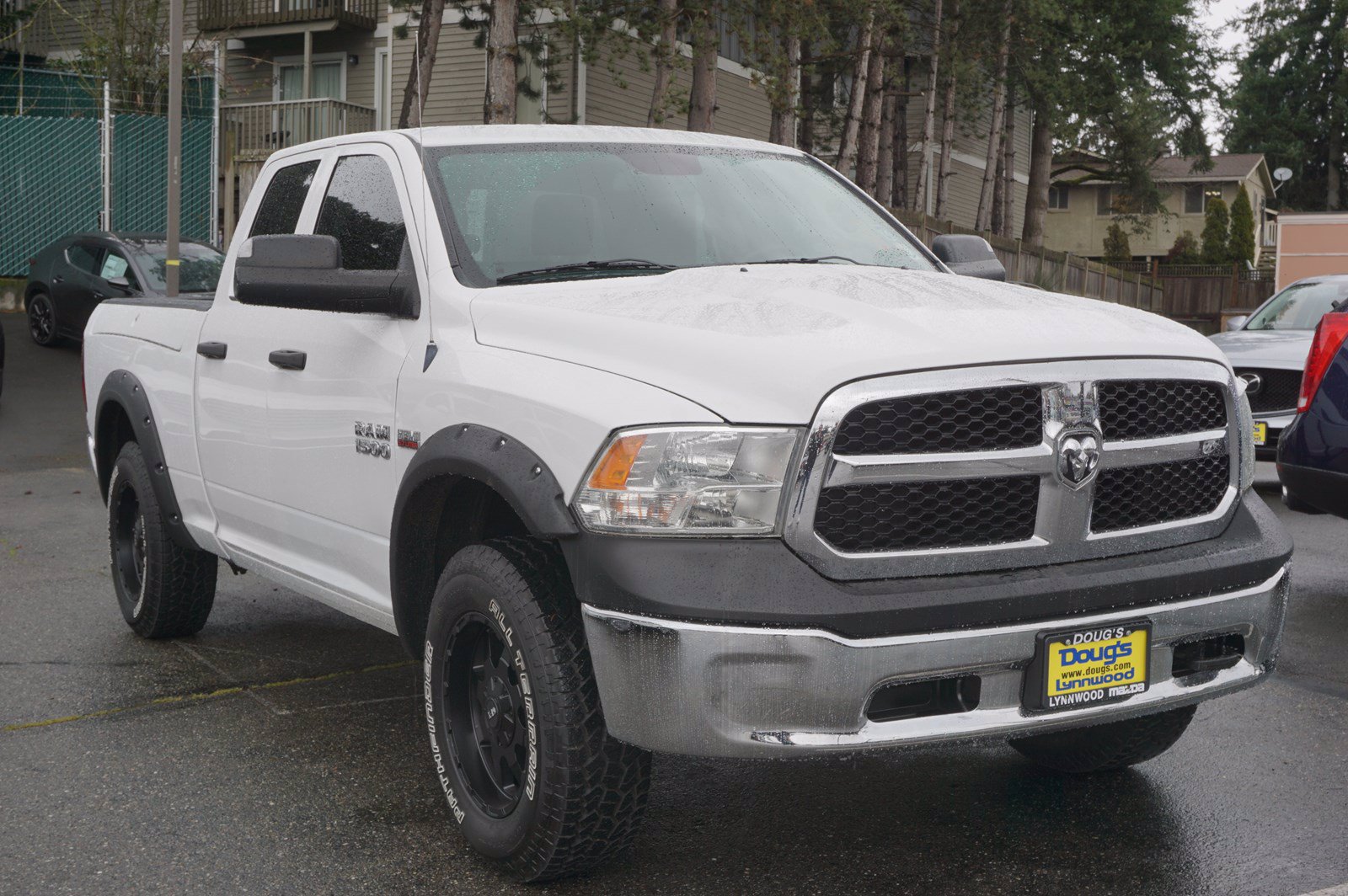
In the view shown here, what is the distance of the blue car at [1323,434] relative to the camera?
6.80 metres

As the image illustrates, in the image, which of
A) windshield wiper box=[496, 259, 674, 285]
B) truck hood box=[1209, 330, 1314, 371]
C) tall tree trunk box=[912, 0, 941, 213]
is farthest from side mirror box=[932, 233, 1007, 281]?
tall tree trunk box=[912, 0, 941, 213]

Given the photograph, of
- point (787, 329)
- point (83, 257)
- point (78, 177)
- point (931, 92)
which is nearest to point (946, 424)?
point (787, 329)

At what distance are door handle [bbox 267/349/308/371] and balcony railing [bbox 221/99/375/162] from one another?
24.4 metres

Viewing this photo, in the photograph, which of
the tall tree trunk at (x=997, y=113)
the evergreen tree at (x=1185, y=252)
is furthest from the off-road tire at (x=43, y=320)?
the evergreen tree at (x=1185, y=252)

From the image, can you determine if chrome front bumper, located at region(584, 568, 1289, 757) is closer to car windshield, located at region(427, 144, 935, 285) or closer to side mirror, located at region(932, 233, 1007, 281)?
car windshield, located at region(427, 144, 935, 285)

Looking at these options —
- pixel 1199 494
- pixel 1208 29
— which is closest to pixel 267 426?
pixel 1199 494

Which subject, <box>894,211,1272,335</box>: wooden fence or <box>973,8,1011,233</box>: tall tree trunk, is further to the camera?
<box>894,211,1272,335</box>: wooden fence

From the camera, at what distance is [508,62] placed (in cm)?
1569

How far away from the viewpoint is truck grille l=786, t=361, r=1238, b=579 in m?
3.28

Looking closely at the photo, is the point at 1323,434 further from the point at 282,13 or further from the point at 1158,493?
the point at 282,13

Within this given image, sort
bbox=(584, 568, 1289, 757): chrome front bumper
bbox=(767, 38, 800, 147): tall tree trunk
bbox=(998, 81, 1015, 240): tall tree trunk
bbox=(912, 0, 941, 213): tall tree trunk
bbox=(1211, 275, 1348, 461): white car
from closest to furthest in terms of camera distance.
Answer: bbox=(584, 568, 1289, 757): chrome front bumper → bbox=(1211, 275, 1348, 461): white car → bbox=(767, 38, 800, 147): tall tree trunk → bbox=(912, 0, 941, 213): tall tree trunk → bbox=(998, 81, 1015, 240): tall tree trunk

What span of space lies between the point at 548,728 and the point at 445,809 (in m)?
1.02

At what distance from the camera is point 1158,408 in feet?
12.1

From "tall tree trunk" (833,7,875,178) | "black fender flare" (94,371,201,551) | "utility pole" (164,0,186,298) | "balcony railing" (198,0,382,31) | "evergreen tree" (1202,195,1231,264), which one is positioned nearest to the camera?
"black fender flare" (94,371,201,551)
